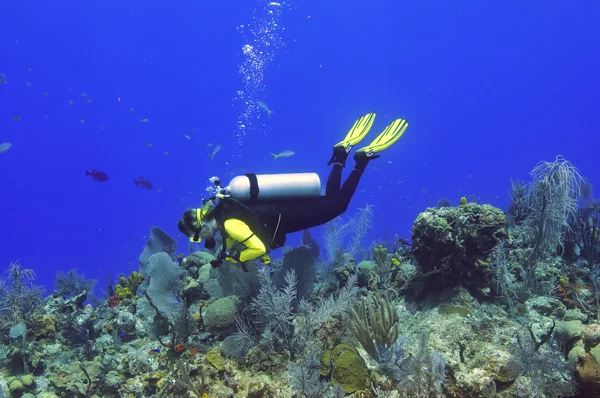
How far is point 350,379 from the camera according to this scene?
480cm

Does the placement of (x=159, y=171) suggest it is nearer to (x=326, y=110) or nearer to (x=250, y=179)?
(x=326, y=110)

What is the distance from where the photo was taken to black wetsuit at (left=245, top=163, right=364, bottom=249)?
6.18m

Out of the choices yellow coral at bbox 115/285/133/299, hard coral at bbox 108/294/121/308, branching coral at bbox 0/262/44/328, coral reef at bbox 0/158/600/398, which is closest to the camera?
coral reef at bbox 0/158/600/398

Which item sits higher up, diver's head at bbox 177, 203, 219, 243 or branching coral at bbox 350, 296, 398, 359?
diver's head at bbox 177, 203, 219, 243

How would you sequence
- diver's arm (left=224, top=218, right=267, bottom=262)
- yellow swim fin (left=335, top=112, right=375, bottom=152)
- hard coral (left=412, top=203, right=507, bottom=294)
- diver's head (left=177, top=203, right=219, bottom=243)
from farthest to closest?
yellow swim fin (left=335, top=112, right=375, bottom=152), hard coral (left=412, top=203, right=507, bottom=294), diver's head (left=177, top=203, right=219, bottom=243), diver's arm (left=224, top=218, right=267, bottom=262)

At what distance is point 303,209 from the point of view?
6.57 m

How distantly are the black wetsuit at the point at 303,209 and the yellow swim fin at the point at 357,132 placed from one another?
17.9 inches

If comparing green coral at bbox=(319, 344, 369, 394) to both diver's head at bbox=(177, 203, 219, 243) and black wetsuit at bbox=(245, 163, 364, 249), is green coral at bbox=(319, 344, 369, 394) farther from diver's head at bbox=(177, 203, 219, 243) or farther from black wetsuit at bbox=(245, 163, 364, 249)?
diver's head at bbox=(177, 203, 219, 243)

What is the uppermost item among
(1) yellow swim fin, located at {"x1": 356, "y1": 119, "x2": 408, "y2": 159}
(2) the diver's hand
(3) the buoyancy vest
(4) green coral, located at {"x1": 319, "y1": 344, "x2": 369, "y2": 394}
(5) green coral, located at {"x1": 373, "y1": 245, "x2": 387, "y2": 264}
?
(1) yellow swim fin, located at {"x1": 356, "y1": 119, "x2": 408, "y2": 159}

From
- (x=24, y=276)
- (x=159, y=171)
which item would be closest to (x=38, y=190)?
(x=159, y=171)

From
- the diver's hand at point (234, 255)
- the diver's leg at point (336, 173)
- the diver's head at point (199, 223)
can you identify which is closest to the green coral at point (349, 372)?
the diver's hand at point (234, 255)

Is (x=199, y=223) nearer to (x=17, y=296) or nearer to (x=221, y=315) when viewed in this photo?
(x=221, y=315)

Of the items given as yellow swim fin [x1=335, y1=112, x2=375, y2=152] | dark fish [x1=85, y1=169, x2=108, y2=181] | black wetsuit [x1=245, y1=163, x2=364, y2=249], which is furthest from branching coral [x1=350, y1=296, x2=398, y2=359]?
dark fish [x1=85, y1=169, x2=108, y2=181]

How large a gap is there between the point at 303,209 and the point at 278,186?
0.69m
